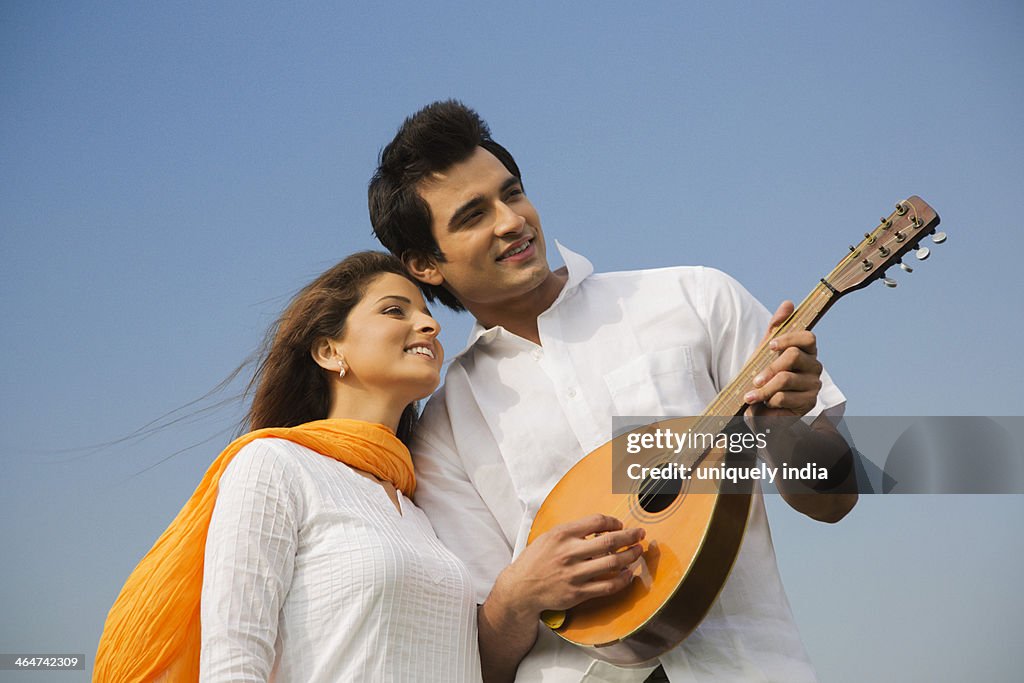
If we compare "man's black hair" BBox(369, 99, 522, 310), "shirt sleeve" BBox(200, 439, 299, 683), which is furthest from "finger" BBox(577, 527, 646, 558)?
"man's black hair" BBox(369, 99, 522, 310)

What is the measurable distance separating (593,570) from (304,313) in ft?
3.89

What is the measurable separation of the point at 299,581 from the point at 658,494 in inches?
33.2

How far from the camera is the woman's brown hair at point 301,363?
118 inches

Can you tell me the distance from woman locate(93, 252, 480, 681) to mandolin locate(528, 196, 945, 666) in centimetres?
32

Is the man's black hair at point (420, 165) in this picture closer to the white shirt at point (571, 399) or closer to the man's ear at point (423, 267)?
the man's ear at point (423, 267)

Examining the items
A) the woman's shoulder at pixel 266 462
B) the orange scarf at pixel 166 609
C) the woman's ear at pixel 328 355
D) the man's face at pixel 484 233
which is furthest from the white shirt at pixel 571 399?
the orange scarf at pixel 166 609

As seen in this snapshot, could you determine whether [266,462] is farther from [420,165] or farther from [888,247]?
[888,247]

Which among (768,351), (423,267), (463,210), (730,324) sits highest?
(463,210)

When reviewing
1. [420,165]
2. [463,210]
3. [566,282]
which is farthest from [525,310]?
[420,165]

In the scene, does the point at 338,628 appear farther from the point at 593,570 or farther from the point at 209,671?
the point at 593,570

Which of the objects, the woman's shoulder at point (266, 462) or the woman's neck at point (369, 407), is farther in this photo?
the woman's neck at point (369, 407)

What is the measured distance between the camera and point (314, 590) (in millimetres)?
2363

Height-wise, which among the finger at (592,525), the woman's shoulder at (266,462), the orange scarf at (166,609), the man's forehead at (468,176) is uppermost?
the man's forehead at (468,176)

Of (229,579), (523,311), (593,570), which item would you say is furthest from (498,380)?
(229,579)
